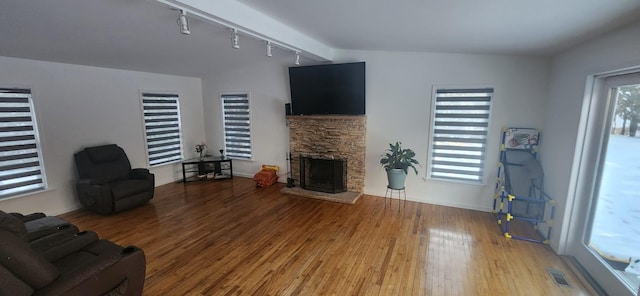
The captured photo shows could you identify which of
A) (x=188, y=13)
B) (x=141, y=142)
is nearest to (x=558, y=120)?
(x=188, y=13)

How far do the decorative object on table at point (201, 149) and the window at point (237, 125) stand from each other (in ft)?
1.62

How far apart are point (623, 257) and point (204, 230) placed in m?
4.49

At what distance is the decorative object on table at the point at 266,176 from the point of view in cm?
562

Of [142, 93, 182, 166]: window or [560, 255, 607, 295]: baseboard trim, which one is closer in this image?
[560, 255, 607, 295]: baseboard trim

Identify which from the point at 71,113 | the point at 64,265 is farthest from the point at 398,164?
the point at 71,113

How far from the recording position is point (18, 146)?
3762 millimetres

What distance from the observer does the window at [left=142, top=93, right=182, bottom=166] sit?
17.9ft

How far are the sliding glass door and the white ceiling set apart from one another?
707 mm

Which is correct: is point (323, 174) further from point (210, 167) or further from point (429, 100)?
point (210, 167)

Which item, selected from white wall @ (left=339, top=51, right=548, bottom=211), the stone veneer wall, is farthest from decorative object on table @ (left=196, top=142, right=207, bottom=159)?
white wall @ (left=339, top=51, right=548, bottom=211)

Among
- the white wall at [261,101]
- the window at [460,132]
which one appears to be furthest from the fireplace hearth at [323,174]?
the window at [460,132]

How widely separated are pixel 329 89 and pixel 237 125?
8.39ft

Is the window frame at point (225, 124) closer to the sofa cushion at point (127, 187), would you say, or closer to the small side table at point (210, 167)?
the small side table at point (210, 167)

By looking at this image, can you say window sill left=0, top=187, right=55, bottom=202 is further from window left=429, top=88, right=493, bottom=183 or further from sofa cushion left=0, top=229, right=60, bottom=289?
window left=429, top=88, right=493, bottom=183
